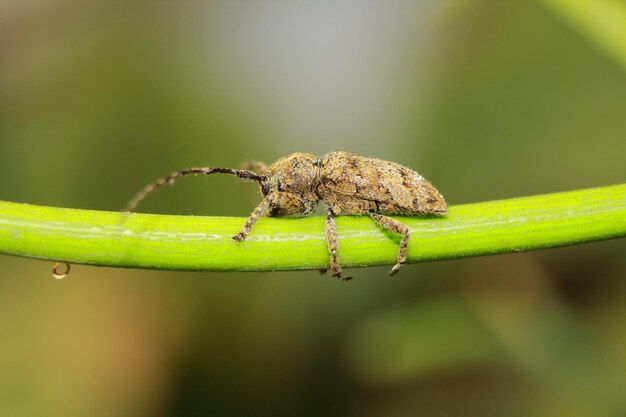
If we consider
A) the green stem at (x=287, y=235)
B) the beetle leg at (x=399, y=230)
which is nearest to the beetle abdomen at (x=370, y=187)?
the beetle leg at (x=399, y=230)

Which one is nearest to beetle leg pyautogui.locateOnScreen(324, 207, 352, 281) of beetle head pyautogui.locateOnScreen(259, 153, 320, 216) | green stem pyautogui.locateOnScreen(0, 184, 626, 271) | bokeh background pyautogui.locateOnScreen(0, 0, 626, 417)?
green stem pyautogui.locateOnScreen(0, 184, 626, 271)

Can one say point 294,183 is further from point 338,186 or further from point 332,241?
point 332,241

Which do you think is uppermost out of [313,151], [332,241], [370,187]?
[313,151]

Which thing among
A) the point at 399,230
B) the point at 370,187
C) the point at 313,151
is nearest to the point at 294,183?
the point at 370,187

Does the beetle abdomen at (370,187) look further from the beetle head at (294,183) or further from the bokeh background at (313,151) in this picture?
the bokeh background at (313,151)

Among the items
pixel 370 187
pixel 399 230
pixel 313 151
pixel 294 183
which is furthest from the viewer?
pixel 313 151

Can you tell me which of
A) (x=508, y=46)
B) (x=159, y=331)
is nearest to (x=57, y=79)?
(x=159, y=331)

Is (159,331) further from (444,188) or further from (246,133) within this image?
(444,188)
